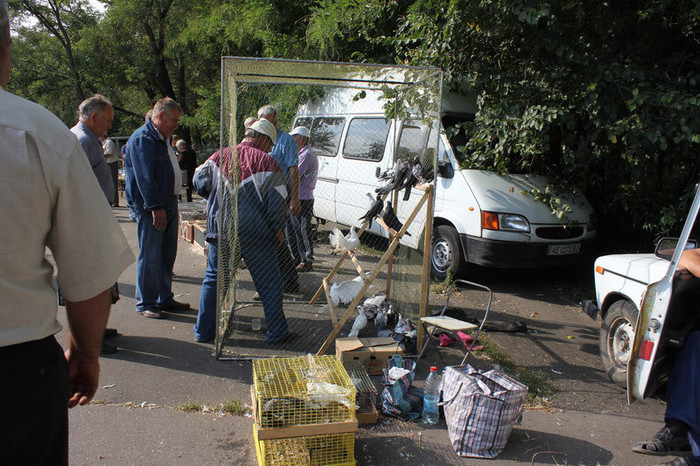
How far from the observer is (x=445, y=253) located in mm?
6605

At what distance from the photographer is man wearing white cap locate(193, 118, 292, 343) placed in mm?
4258

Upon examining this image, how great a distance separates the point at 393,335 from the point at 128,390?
2.23 metres

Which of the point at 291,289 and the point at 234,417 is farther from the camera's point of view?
the point at 291,289

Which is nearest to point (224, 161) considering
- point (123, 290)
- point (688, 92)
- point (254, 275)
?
point (254, 275)

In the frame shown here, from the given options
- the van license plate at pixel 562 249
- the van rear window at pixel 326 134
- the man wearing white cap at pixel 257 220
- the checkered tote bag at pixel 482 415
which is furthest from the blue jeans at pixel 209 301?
the van rear window at pixel 326 134

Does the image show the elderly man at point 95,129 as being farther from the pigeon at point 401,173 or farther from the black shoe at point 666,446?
the black shoe at point 666,446

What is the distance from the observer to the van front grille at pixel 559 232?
614 cm

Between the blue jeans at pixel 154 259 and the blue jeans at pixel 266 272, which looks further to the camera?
the blue jeans at pixel 154 259

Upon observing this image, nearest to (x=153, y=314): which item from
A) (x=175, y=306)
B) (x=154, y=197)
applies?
(x=175, y=306)

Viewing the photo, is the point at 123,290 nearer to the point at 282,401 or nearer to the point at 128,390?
the point at 128,390

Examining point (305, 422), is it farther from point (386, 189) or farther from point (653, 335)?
point (386, 189)

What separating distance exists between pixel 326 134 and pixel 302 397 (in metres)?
6.12

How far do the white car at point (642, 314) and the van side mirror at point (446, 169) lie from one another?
7.67 feet

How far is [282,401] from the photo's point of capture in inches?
108
